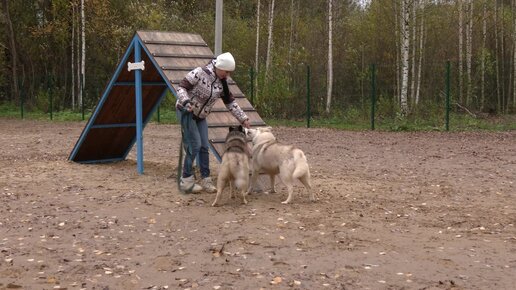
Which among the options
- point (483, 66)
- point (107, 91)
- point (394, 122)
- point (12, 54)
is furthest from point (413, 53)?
point (12, 54)

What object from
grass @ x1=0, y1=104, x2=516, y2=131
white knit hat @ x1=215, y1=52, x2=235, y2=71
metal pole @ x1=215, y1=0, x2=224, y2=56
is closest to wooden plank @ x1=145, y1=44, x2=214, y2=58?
metal pole @ x1=215, y1=0, x2=224, y2=56

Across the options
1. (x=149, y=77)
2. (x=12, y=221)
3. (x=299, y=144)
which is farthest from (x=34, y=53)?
(x=12, y=221)

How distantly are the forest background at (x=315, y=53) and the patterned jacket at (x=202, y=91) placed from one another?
1229 centimetres

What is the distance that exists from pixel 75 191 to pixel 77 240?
2654 millimetres

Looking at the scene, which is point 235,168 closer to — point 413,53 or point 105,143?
point 105,143

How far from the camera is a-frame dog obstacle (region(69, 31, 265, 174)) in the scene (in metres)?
9.34

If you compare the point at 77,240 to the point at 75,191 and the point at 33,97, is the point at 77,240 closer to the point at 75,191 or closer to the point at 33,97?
the point at 75,191

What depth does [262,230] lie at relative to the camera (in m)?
6.69

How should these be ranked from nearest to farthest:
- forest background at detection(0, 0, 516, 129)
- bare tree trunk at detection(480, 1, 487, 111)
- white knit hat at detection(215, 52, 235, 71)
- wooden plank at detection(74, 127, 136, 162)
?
white knit hat at detection(215, 52, 235, 71), wooden plank at detection(74, 127, 136, 162), forest background at detection(0, 0, 516, 129), bare tree trunk at detection(480, 1, 487, 111)

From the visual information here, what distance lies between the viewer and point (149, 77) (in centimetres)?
1060

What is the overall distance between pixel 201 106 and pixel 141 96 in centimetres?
221

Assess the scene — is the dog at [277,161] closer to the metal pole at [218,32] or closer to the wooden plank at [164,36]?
the wooden plank at [164,36]

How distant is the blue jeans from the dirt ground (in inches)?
15.3

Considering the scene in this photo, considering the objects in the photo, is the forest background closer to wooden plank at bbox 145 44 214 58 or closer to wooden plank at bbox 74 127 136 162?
wooden plank at bbox 74 127 136 162
